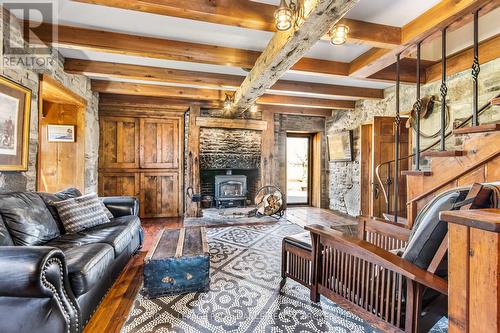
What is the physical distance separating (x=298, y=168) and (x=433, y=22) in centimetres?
496

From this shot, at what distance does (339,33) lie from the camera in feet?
6.84

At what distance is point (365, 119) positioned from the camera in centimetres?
492

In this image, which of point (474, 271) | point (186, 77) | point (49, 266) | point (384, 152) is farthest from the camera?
point (384, 152)

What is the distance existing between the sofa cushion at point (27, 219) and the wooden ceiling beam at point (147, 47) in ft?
5.23

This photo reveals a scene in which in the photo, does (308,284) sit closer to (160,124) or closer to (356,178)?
(356,178)

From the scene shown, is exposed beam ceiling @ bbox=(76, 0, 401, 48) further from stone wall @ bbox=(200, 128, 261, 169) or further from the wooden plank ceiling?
stone wall @ bbox=(200, 128, 261, 169)

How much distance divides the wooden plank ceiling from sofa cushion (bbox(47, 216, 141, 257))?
6.15 ft

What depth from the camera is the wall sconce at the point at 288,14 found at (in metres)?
1.70

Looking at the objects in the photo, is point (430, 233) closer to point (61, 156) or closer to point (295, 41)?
point (295, 41)

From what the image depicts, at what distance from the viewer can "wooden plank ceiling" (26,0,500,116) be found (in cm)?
191

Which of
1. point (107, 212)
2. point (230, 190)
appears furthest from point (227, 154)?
point (107, 212)

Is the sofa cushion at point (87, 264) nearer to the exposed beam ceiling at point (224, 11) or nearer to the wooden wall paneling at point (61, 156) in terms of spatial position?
the exposed beam ceiling at point (224, 11)

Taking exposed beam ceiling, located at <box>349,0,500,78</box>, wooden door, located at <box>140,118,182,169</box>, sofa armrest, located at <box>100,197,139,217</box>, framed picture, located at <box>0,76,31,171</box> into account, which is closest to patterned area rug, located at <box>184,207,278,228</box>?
wooden door, located at <box>140,118,182,169</box>

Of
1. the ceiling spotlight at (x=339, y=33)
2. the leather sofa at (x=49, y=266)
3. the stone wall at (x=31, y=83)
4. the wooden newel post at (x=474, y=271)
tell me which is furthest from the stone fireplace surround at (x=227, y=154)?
Answer: the wooden newel post at (x=474, y=271)
